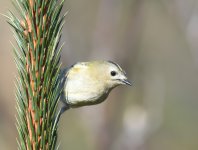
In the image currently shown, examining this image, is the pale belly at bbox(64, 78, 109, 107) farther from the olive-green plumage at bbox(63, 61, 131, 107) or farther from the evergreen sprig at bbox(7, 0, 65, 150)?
the evergreen sprig at bbox(7, 0, 65, 150)

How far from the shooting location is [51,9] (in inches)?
88.4

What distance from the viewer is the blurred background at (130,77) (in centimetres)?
648

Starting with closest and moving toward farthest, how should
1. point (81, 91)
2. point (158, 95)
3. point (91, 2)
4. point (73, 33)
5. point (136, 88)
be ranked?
point (81, 91) < point (158, 95) < point (136, 88) < point (73, 33) < point (91, 2)

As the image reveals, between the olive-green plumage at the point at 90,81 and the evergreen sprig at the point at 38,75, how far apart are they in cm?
124

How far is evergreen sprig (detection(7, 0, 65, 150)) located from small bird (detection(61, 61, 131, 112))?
48.7 inches

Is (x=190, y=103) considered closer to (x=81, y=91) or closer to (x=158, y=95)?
(x=158, y=95)

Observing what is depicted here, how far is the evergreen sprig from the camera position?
2.19m

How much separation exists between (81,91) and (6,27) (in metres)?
4.22

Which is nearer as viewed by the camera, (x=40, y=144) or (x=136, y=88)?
(x=40, y=144)

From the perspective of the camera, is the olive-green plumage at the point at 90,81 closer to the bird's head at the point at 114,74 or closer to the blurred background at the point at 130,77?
the bird's head at the point at 114,74

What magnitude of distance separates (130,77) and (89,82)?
3641mm

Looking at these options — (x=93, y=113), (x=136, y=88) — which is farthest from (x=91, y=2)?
(x=93, y=113)

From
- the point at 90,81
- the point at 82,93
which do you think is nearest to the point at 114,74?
the point at 90,81

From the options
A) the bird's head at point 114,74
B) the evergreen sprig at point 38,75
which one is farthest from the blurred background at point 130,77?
the evergreen sprig at point 38,75
